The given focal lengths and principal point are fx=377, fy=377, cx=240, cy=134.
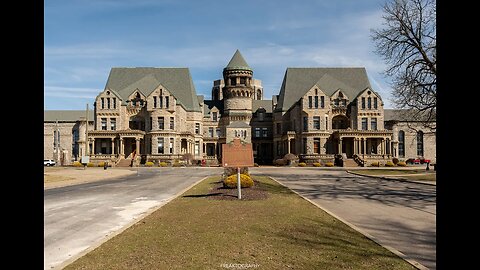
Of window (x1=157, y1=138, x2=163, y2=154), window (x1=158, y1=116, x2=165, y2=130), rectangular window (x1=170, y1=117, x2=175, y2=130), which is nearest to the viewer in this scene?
window (x1=157, y1=138, x2=163, y2=154)

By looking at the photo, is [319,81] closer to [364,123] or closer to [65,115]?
[364,123]

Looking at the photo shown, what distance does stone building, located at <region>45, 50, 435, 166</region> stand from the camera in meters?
71.2

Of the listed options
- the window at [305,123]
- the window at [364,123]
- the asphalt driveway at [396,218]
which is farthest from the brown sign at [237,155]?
the window at [364,123]

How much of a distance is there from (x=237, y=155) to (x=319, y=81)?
62.3m

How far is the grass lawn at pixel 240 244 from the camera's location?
7.70 metres

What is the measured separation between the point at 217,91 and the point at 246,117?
104 feet

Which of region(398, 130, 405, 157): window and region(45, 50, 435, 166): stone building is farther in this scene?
region(398, 130, 405, 157): window

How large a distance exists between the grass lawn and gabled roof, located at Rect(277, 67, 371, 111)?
67.4m

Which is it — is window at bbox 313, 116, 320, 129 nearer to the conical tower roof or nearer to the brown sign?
the conical tower roof

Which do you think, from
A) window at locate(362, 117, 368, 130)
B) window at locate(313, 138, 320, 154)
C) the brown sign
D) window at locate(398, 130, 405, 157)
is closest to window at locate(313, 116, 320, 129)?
window at locate(313, 138, 320, 154)

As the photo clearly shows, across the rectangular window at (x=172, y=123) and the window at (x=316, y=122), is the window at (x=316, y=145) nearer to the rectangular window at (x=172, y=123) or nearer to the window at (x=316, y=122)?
the window at (x=316, y=122)

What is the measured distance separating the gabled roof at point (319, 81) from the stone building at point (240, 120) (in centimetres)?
21
